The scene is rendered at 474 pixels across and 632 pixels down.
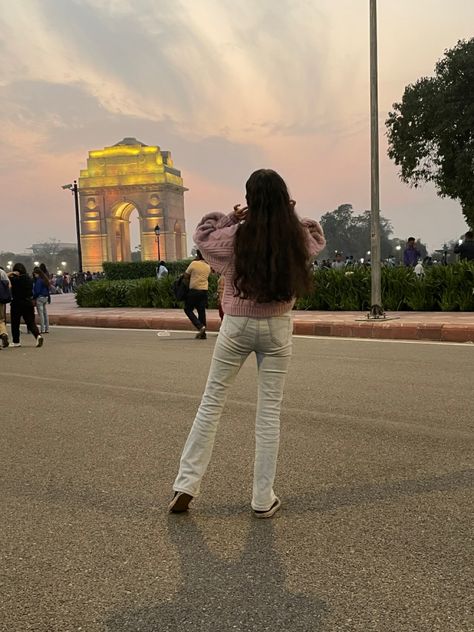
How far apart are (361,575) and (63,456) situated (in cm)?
258

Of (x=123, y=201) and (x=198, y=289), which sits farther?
(x=123, y=201)

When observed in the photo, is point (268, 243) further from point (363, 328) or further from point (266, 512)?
point (363, 328)

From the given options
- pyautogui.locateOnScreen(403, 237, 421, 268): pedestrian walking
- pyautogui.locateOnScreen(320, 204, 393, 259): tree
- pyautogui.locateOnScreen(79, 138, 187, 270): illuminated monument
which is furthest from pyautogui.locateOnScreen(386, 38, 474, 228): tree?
pyautogui.locateOnScreen(320, 204, 393, 259): tree

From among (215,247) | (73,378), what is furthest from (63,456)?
(73,378)

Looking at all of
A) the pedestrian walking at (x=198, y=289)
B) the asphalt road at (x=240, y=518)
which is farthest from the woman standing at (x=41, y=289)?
the asphalt road at (x=240, y=518)

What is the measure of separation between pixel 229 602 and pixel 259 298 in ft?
4.49

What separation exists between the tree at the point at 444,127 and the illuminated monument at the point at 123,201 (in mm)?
53726

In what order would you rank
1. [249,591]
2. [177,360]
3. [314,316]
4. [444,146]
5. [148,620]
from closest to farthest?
[148,620] < [249,591] < [177,360] < [314,316] < [444,146]

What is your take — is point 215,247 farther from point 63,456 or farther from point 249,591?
point 63,456

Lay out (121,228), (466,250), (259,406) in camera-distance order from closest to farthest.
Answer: (259,406)
(466,250)
(121,228)

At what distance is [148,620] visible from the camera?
2426 mm

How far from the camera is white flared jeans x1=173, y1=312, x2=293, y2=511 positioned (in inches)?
131

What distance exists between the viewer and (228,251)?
10.7ft

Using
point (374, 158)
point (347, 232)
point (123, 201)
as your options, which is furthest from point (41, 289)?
point (347, 232)
